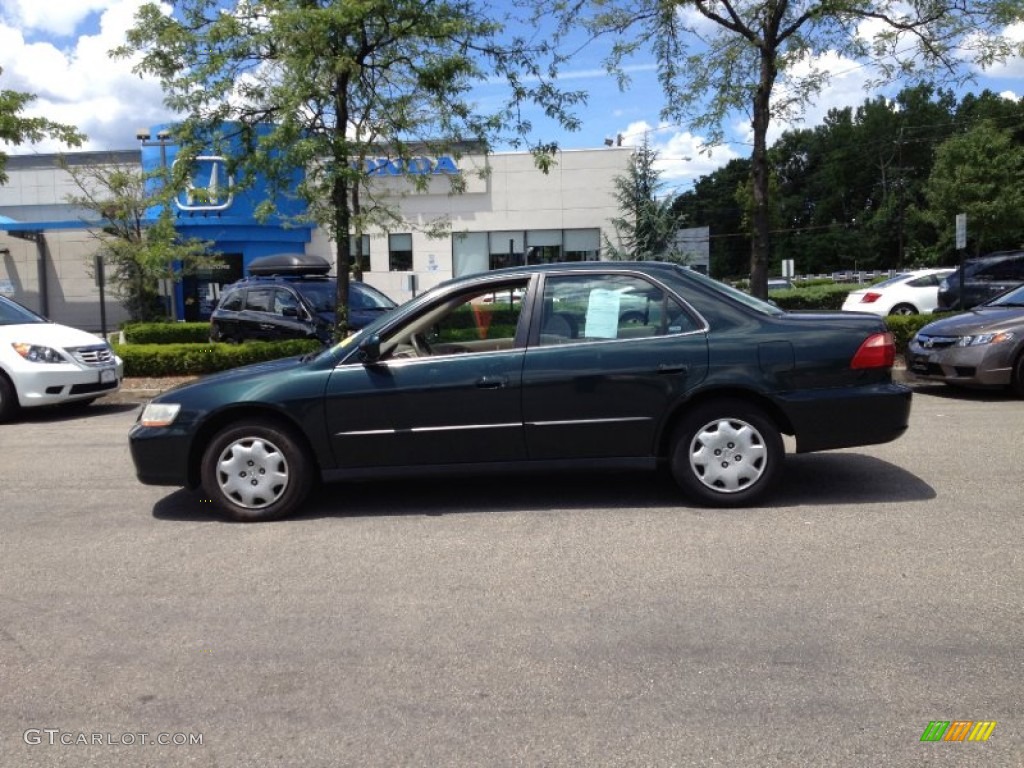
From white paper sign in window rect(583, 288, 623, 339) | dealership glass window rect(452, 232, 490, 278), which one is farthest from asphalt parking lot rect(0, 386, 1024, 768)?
dealership glass window rect(452, 232, 490, 278)

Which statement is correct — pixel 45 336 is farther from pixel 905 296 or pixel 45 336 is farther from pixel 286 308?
pixel 905 296

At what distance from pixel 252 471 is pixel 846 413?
3866mm

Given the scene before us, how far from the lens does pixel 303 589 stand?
4.76 meters

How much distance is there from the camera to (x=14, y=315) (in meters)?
11.6

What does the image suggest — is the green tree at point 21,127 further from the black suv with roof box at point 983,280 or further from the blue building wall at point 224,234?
the black suv with roof box at point 983,280

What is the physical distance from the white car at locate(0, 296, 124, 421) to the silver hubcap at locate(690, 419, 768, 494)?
816 centimetres

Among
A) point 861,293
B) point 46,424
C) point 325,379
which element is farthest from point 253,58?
point 861,293

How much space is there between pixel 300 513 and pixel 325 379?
993 mm

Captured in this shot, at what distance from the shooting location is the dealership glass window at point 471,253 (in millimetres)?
31688

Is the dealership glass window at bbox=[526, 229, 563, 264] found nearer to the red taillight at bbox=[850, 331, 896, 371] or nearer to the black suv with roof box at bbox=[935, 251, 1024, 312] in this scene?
the black suv with roof box at bbox=[935, 251, 1024, 312]

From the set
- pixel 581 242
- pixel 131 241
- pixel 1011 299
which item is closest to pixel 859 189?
pixel 581 242

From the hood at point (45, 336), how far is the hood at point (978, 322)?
1021 cm

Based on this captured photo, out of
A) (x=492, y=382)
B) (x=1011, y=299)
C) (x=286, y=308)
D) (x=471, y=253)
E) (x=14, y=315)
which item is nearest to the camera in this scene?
(x=492, y=382)

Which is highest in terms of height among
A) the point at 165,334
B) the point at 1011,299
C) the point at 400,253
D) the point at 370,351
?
the point at 400,253
